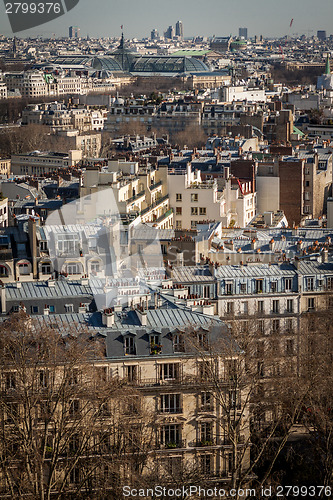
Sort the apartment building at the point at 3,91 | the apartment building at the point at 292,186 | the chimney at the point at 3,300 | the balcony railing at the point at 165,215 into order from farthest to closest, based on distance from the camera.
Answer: the apartment building at the point at 3,91
the apartment building at the point at 292,186
the balcony railing at the point at 165,215
the chimney at the point at 3,300

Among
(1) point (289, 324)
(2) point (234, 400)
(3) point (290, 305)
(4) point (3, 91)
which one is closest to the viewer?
(2) point (234, 400)

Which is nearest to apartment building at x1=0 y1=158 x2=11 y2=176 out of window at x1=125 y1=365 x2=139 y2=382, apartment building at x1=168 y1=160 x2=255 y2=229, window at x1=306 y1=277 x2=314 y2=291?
apartment building at x1=168 y1=160 x2=255 y2=229

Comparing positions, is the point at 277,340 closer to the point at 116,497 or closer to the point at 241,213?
the point at 116,497

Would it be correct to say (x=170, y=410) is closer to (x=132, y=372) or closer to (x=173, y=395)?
(x=173, y=395)

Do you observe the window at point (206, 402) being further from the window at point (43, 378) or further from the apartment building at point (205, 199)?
the apartment building at point (205, 199)

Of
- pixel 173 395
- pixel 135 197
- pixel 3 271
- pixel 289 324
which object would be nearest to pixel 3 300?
pixel 3 271

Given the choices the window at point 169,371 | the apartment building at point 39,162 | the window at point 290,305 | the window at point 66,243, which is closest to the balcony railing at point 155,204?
the window at point 66,243

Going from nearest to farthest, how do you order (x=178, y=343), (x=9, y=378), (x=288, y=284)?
(x=9, y=378), (x=178, y=343), (x=288, y=284)
